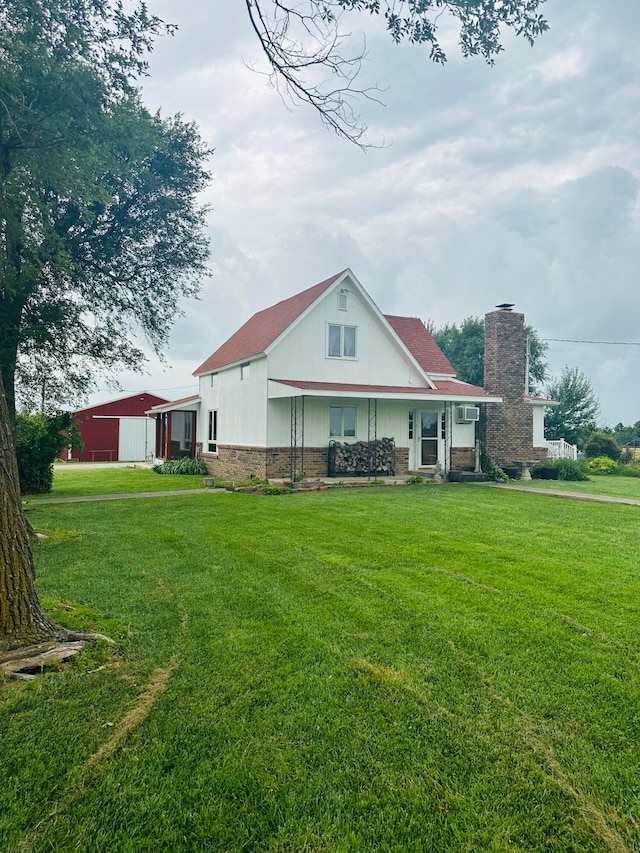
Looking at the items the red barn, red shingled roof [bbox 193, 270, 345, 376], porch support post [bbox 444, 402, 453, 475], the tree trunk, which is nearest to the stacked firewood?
porch support post [bbox 444, 402, 453, 475]

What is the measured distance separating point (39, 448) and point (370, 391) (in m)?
10.1

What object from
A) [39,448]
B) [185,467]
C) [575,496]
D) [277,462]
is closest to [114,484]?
[39,448]

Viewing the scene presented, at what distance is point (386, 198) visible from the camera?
14297 mm

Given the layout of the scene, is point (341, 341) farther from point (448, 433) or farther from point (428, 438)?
point (448, 433)

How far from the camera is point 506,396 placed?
1959cm

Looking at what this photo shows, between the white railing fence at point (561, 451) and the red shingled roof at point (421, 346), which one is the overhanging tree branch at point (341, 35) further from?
the white railing fence at point (561, 451)

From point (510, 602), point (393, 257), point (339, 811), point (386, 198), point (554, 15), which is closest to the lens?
point (339, 811)

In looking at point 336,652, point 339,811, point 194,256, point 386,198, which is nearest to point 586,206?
point 386,198

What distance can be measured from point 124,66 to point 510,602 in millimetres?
10011

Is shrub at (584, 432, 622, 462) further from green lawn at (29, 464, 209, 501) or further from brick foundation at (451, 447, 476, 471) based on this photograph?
green lawn at (29, 464, 209, 501)

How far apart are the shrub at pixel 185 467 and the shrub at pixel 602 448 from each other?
63.0ft

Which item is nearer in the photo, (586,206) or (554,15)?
(554,15)

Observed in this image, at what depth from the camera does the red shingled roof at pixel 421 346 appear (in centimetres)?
2136

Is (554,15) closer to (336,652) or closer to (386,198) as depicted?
(336,652)
